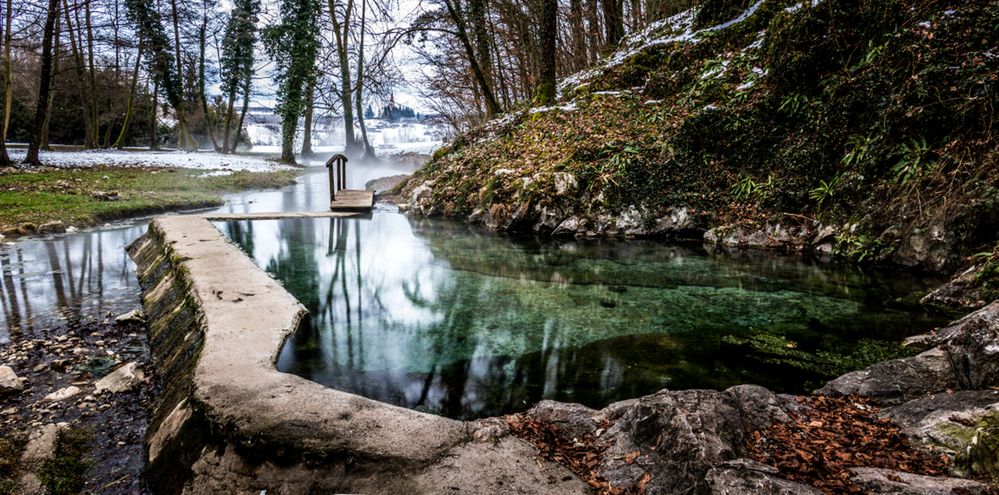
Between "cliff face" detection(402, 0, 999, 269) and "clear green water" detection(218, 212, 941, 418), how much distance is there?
98cm

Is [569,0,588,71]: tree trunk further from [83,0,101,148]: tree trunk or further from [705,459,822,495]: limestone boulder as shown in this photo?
[83,0,101,148]: tree trunk

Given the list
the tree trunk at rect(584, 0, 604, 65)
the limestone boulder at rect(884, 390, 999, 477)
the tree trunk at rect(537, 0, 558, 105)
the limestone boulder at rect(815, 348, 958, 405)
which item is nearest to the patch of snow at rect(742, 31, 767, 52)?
the tree trunk at rect(537, 0, 558, 105)

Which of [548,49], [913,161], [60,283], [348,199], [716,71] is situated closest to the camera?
[60,283]

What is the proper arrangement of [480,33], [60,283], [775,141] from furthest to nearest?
[480,33], [775,141], [60,283]

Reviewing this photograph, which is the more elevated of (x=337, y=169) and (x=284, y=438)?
(x=337, y=169)

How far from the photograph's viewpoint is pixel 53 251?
760 centimetres

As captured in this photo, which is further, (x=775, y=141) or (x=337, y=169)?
(x=337, y=169)

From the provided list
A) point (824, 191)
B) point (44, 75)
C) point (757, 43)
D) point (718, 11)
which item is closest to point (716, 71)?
point (757, 43)

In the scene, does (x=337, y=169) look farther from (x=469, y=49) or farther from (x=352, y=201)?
(x=469, y=49)

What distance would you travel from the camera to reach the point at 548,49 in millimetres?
12766

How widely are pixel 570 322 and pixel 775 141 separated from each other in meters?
6.47

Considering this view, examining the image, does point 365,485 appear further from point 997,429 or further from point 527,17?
point 527,17

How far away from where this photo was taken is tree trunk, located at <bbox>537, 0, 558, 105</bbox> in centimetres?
1239

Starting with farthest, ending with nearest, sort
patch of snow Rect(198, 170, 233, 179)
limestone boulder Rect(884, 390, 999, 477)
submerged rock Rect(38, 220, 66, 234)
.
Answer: patch of snow Rect(198, 170, 233, 179) < submerged rock Rect(38, 220, 66, 234) < limestone boulder Rect(884, 390, 999, 477)
